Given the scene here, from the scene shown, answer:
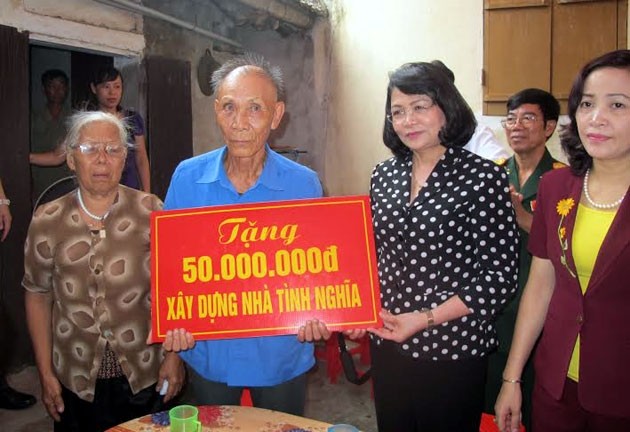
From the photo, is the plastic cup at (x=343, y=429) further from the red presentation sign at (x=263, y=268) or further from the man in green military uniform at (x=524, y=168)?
the man in green military uniform at (x=524, y=168)

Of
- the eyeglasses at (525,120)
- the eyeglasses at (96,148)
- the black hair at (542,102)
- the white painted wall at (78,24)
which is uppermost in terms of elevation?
the white painted wall at (78,24)

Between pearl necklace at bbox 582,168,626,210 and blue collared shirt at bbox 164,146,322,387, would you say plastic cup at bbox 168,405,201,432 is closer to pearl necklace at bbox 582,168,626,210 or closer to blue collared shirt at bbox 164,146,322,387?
blue collared shirt at bbox 164,146,322,387

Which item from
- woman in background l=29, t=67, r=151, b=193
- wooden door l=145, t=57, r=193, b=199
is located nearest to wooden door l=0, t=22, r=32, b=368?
woman in background l=29, t=67, r=151, b=193

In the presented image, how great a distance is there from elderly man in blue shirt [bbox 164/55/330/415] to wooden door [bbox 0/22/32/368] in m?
2.89

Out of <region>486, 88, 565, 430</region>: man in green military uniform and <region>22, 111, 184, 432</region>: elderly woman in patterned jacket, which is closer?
<region>22, 111, 184, 432</region>: elderly woman in patterned jacket

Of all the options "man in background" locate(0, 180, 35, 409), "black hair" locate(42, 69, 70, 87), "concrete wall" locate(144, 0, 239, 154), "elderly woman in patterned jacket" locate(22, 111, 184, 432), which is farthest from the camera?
"black hair" locate(42, 69, 70, 87)

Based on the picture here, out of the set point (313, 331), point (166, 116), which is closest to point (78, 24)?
point (166, 116)

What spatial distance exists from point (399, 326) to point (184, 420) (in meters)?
0.76

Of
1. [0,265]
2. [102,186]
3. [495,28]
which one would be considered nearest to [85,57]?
[0,265]

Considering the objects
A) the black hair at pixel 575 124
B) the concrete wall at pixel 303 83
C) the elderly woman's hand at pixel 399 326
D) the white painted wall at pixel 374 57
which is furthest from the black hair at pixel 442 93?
the concrete wall at pixel 303 83

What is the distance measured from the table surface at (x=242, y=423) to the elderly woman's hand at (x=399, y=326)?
36 centimetres

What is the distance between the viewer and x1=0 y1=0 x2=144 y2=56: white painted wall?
432 cm

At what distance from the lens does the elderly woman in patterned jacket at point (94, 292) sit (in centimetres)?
213

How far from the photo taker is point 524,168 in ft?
10.3
